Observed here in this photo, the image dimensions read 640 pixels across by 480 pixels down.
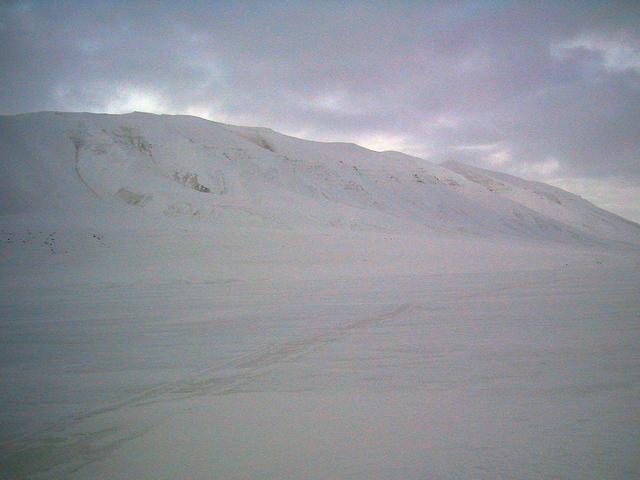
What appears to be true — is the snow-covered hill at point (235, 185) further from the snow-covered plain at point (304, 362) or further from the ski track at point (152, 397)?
the ski track at point (152, 397)

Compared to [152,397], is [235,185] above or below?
above

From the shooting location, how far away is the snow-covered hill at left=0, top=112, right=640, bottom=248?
2352 centimetres

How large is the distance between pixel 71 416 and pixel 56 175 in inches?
1149

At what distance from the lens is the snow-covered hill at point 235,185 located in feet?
77.2

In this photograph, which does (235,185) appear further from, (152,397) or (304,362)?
(152,397)

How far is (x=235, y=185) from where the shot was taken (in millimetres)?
30672

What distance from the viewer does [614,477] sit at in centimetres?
185

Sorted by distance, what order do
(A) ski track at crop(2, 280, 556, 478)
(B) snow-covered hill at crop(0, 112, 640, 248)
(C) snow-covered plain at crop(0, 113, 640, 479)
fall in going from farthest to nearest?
(B) snow-covered hill at crop(0, 112, 640, 248), (A) ski track at crop(2, 280, 556, 478), (C) snow-covered plain at crop(0, 113, 640, 479)

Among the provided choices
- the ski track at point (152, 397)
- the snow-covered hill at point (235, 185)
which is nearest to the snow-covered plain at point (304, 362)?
the ski track at point (152, 397)

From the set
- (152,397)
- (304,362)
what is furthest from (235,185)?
(152,397)

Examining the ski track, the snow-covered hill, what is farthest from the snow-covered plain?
the snow-covered hill

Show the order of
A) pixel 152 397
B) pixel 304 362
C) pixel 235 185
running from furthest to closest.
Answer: pixel 235 185, pixel 304 362, pixel 152 397

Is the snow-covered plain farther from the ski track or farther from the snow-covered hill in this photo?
the snow-covered hill

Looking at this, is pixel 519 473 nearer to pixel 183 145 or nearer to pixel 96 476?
pixel 96 476
